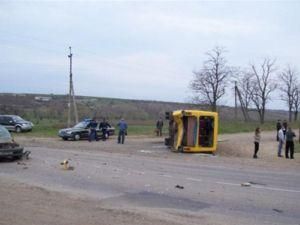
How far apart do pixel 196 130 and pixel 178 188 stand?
50.5 feet

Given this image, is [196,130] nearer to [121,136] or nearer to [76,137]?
[121,136]

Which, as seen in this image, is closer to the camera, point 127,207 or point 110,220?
point 110,220

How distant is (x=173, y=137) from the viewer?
101 ft

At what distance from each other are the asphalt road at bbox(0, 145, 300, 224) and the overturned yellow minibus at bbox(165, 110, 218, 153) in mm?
8601

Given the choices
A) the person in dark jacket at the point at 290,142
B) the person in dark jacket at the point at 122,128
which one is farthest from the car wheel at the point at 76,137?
the person in dark jacket at the point at 290,142

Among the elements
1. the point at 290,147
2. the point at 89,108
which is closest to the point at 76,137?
the point at 290,147

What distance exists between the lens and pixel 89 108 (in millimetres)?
99688

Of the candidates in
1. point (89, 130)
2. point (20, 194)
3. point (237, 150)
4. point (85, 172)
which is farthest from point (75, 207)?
point (89, 130)

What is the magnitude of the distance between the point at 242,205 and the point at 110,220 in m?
3.70

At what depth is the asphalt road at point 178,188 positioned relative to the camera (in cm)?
1029

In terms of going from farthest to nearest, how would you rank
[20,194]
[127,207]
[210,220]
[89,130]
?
[89,130]
[20,194]
[127,207]
[210,220]

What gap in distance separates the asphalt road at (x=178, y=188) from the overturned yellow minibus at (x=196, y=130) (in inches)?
339

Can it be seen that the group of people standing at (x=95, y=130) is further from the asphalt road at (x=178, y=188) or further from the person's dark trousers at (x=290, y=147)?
the asphalt road at (x=178, y=188)

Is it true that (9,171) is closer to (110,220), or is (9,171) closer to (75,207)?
(75,207)
